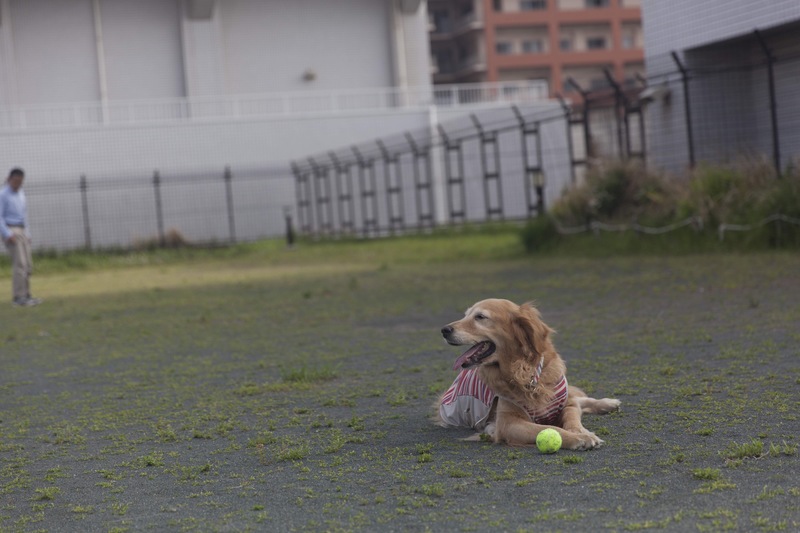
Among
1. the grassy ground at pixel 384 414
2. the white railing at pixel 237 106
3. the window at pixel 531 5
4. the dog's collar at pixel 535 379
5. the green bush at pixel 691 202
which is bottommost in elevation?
the grassy ground at pixel 384 414

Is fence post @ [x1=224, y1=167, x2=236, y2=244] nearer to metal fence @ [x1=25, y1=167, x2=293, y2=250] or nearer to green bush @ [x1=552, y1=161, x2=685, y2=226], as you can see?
metal fence @ [x1=25, y1=167, x2=293, y2=250]

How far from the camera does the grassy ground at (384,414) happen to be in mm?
4348

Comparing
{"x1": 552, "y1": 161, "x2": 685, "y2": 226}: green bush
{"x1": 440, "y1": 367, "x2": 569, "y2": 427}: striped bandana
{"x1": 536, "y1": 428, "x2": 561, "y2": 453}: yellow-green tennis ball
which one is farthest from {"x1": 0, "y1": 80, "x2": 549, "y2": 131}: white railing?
{"x1": 536, "y1": 428, "x2": 561, "y2": 453}: yellow-green tennis ball

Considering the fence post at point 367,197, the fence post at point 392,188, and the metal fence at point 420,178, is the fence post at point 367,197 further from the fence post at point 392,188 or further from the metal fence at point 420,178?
the fence post at point 392,188

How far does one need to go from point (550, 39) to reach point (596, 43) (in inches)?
129

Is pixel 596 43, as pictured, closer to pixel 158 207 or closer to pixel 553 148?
pixel 553 148

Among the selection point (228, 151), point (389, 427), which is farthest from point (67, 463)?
point (228, 151)

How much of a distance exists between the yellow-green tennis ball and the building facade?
13468 millimetres

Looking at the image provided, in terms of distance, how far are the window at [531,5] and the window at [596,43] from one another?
3935 mm

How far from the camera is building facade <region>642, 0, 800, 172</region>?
19.1 meters

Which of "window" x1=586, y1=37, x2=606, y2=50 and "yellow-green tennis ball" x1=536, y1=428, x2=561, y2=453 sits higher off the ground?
"window" x1=586, y1=37, x2=606, y2=50

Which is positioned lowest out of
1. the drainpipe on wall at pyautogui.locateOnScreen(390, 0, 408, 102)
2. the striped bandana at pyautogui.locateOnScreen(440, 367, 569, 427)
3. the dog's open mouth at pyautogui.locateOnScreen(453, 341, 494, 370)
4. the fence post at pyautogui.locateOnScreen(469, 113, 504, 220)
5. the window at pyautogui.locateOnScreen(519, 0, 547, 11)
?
the striped bandana at pyautogui.locateOnScreen(440, 367, 569, 427)

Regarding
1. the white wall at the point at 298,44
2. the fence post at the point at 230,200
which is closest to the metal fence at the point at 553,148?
the fence post at the point at 230,200

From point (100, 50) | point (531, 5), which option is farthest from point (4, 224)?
point (531, 5)
